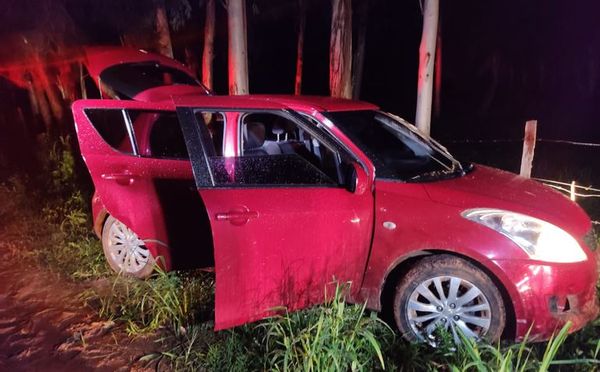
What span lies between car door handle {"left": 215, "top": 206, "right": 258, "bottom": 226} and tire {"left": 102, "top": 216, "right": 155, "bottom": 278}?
1.72 m

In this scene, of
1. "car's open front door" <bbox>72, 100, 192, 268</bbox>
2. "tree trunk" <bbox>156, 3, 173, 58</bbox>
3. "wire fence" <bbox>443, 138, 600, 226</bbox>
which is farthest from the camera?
"tree trunk" <bbox>156, 3, 173, 58</bbox>

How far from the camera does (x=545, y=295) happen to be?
9.62 feet

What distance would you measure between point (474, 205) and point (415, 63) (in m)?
23.3

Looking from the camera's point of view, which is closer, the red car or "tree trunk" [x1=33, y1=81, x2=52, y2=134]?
the red car

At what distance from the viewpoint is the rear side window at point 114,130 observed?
4.38 m

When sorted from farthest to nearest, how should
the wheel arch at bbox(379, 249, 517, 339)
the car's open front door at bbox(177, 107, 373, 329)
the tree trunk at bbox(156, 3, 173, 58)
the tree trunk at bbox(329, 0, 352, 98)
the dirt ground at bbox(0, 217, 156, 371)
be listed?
1. the tree trunk at bbox(156, 3, 173, 58)
2. the tree trunk at bbox(329, 0, 352, 98)
3. the dirt ground at bbox(0, 217, 156, 371)
4. the car's open front door at bbox(177, 107, 373, 329)
5. the wheel arch at bbox(379, 249, 517, 339)

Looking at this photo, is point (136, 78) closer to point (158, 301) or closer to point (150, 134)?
point (150, 134)

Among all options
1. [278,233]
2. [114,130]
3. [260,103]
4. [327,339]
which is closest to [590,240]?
[327,339]

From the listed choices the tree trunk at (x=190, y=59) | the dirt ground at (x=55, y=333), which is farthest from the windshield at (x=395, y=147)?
the tree trunk at (x=190, y=59)

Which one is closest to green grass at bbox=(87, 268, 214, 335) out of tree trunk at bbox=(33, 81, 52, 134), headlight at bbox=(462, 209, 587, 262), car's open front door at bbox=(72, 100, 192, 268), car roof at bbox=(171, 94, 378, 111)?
car's open front door at bbox=(72, 100, 192, 268)

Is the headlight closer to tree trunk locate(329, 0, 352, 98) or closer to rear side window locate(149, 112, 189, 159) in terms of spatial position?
rear side window locate(149, 112, 189, 159)

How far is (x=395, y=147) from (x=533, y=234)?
126 cm

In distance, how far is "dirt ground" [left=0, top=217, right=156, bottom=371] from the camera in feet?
11.2

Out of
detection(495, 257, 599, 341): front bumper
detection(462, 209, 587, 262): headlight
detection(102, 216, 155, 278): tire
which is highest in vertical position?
detection(462, 209, 587, 262): headlight
